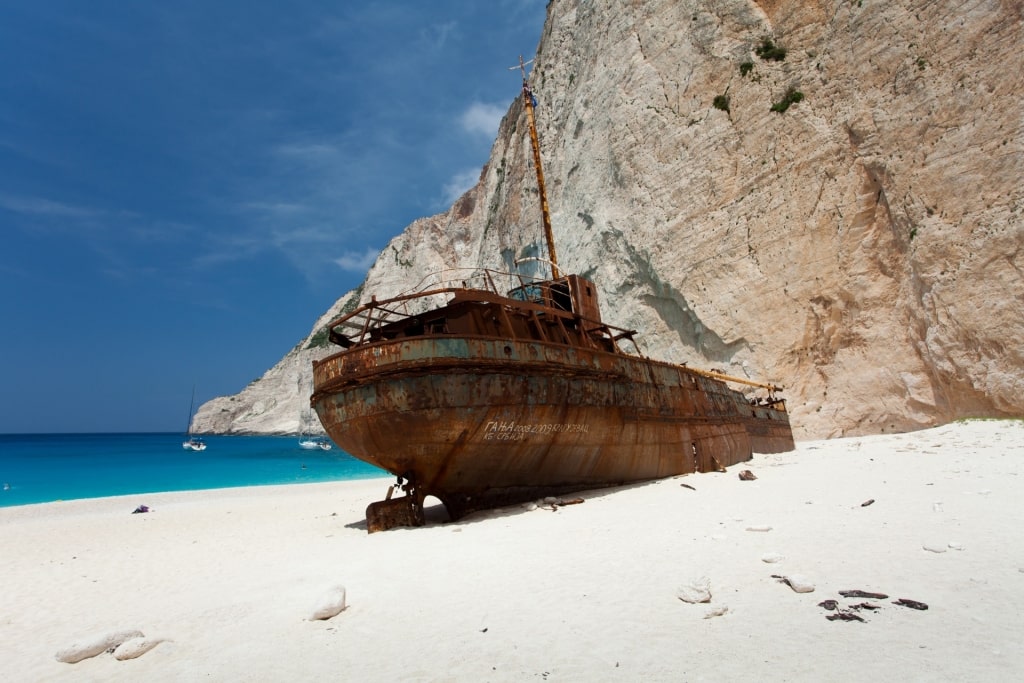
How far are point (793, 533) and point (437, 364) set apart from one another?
541cm

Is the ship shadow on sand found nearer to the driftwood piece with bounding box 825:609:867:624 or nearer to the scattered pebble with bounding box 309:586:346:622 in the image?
the scattered pebble with bounding box 309:586:346:622

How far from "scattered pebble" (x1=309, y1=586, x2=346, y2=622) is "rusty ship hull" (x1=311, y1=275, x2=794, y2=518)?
372 centimetres

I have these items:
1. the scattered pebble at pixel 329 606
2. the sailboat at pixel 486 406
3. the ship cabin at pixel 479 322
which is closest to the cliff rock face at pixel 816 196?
the sailboat at pixel 486 406

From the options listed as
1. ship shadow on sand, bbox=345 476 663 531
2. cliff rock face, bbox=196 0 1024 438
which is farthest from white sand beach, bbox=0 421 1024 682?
cliff rock face, bbox=196 0 1024 438

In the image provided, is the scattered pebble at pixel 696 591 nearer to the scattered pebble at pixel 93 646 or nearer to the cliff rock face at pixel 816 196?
the scattered pebble at pixel 93 646

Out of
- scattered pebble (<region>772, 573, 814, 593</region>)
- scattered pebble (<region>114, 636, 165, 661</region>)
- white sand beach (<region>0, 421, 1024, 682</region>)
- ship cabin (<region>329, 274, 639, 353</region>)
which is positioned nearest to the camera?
white sand beach (<region>0, 421, 1024, 682</region>)

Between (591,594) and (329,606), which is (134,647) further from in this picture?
(591,594)

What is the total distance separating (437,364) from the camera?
27.6ft

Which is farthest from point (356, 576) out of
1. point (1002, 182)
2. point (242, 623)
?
point (1002, 182)

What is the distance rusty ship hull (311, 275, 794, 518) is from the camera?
848cm

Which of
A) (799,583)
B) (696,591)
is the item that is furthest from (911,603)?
(696,591)

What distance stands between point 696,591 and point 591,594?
36.1 inches

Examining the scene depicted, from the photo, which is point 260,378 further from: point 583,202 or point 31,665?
point 31,665

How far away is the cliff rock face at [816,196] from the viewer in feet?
57.8
